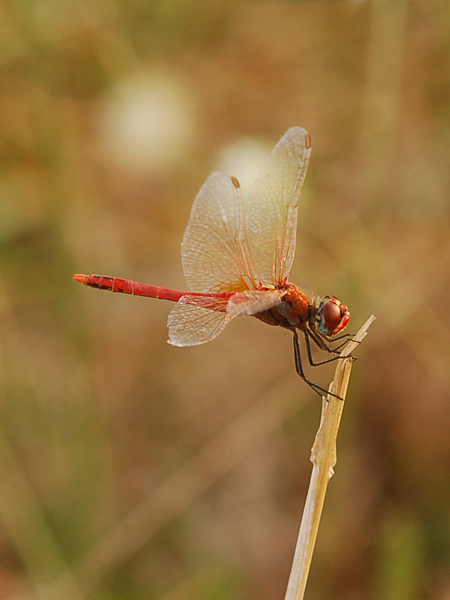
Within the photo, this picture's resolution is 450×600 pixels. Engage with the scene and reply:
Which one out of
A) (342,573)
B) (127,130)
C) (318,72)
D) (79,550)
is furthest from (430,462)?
(318,72)

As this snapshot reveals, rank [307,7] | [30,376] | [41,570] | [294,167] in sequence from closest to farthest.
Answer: [294,167] < [41,570] < [30,376] < [307,7]

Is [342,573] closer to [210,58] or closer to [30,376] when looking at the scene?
[30,376]

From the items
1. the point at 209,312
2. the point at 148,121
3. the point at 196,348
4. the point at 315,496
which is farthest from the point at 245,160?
the point at 315,496

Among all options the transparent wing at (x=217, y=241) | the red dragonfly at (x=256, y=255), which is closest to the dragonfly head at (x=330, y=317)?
the red dragonfly at (x=256, y=255)

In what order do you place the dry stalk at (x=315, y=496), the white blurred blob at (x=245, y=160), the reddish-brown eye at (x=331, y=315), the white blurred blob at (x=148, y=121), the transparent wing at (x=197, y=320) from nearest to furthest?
the dry stalk at (x=315, y=496) → the transparent wing at (x=197, y=320) → the reddish-brown eye at (x=331, y=315) → the white blurred blob at (x=245, y=160) → the white blurred blob at (x=148, y=121)

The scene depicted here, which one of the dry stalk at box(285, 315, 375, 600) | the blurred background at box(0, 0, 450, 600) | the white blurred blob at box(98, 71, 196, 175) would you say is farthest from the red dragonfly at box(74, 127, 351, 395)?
the white blurred blob at box(98, 71, 196, 175)

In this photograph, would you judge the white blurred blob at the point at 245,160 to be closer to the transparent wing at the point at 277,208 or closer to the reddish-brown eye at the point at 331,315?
the transparent wing at the point at 277,208

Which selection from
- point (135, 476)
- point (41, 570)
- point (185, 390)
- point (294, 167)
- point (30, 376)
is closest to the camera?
point (294, 167)
